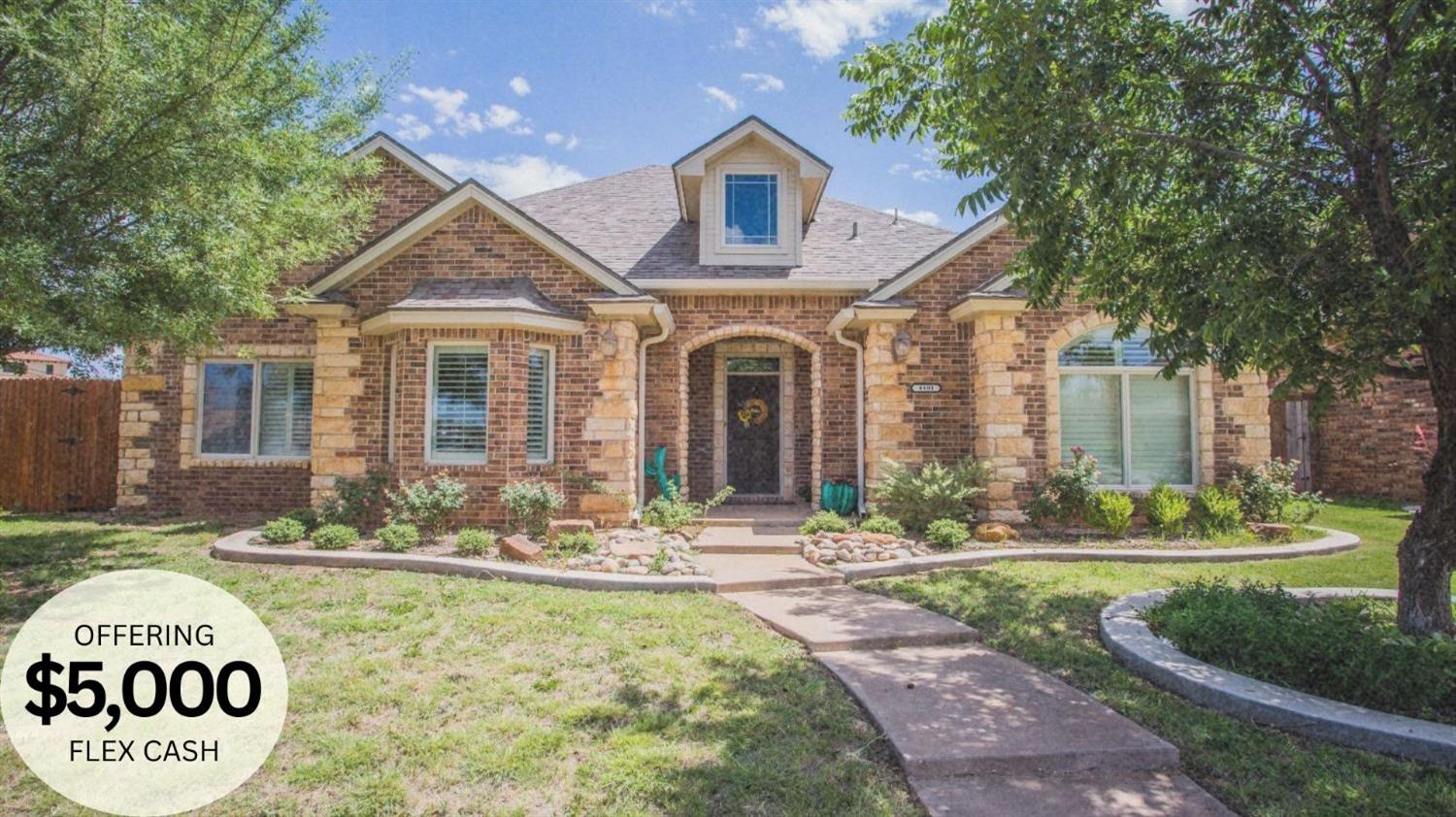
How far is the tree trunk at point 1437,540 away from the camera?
4.35 m

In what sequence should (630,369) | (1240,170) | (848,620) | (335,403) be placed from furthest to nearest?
A: (630,369)
(335,403)
(848,620)
(1240,170)

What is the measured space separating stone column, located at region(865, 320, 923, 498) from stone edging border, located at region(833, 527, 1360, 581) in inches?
91.2

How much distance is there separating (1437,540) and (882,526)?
5.19 meters

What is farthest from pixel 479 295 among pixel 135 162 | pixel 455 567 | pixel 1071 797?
pixel 1071 797

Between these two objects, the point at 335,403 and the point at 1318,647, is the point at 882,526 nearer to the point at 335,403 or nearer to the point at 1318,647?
the point at 1318,647

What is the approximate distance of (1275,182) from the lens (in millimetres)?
4750

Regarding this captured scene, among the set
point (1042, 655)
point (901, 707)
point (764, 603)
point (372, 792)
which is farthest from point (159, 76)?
point (1042, 655)

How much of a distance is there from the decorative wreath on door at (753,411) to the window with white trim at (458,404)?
4919 mm

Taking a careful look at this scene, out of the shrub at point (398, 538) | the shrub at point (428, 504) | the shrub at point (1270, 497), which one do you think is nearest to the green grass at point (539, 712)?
the shrub at point (398, 538)

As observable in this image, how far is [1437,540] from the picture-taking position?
4418 millimetres

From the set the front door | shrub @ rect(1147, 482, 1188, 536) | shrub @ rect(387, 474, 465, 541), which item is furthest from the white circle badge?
shrub @ rect(1147, 482, 1188, 536)

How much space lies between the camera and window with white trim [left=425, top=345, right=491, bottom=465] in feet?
30.5

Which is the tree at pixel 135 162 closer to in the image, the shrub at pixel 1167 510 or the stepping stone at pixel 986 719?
the stepping stone at pixel 986 719

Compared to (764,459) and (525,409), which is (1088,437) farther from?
(525,409)
